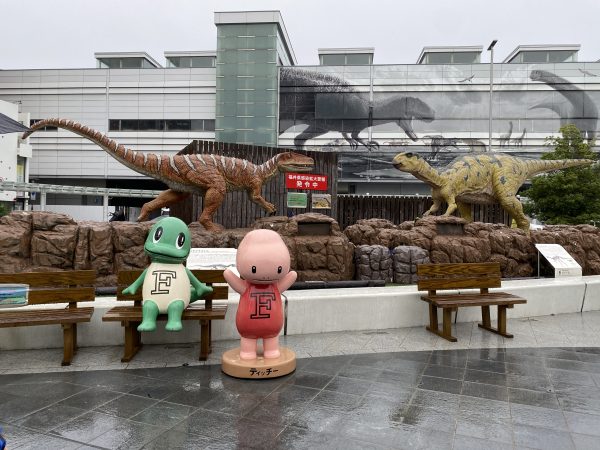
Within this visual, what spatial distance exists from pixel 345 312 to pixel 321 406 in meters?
2.18

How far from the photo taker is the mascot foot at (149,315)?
153 inches

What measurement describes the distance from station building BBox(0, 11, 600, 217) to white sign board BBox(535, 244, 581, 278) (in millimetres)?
26062

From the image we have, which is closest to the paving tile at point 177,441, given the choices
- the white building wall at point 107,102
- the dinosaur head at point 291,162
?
the dinosaur head at point 291,162

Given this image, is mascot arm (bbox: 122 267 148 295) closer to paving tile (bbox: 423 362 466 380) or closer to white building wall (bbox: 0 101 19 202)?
paving tile (bbox: 423 362 466 380)

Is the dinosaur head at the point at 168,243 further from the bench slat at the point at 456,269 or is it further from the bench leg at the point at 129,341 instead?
Result: the bench slat at the point at 456,269

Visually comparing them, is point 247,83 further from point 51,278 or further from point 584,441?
point 584,441

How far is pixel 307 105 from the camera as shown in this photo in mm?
33875

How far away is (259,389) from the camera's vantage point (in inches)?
138

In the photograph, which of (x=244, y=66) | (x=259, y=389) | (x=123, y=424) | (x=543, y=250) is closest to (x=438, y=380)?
(x=259, y=389)

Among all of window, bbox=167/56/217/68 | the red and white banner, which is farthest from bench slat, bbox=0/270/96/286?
window, bbox=167/56/217/68

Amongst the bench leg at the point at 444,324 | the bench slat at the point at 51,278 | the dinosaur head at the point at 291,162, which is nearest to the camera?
the bench slat at the point at 51,278

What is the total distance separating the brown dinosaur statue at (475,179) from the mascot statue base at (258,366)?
8510 mm

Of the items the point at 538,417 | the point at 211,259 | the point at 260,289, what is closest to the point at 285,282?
the point at 260,289

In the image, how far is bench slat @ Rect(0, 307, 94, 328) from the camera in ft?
12.8
